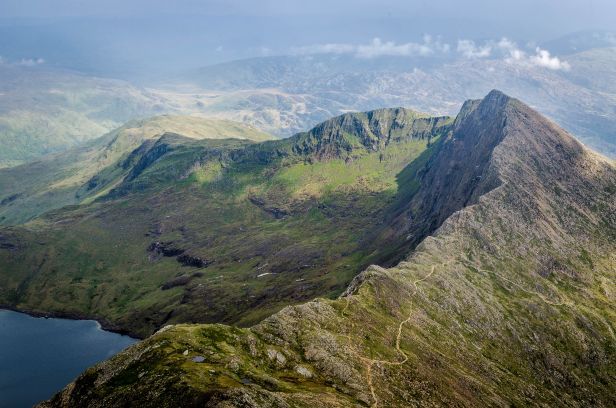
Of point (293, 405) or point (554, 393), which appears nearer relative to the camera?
point (293, 405)

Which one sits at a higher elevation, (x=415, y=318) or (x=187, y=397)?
(x=187, y=397)

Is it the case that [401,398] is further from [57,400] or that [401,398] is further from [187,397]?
[57,400]

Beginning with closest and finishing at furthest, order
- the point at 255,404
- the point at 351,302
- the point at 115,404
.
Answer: the point at 255,404 → the point at 115,404 → the point at 351,302

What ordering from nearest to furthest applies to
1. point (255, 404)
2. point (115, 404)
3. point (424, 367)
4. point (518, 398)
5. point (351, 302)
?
1. point (255, 404)
2. point (115, 404)
3. point (424, 367)
4. point (518, 398)
5. point (351, 302)

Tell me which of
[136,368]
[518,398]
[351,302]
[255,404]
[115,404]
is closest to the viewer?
[255,404]

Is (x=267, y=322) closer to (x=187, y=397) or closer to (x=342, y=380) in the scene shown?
(x=342, y=380)

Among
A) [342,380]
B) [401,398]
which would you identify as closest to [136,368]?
[342,380]

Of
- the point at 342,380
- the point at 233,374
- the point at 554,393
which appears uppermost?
the point at 233,374

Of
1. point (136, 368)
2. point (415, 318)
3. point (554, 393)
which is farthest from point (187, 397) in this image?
point (554, 393)

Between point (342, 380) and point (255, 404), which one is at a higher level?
point (255, 404)
